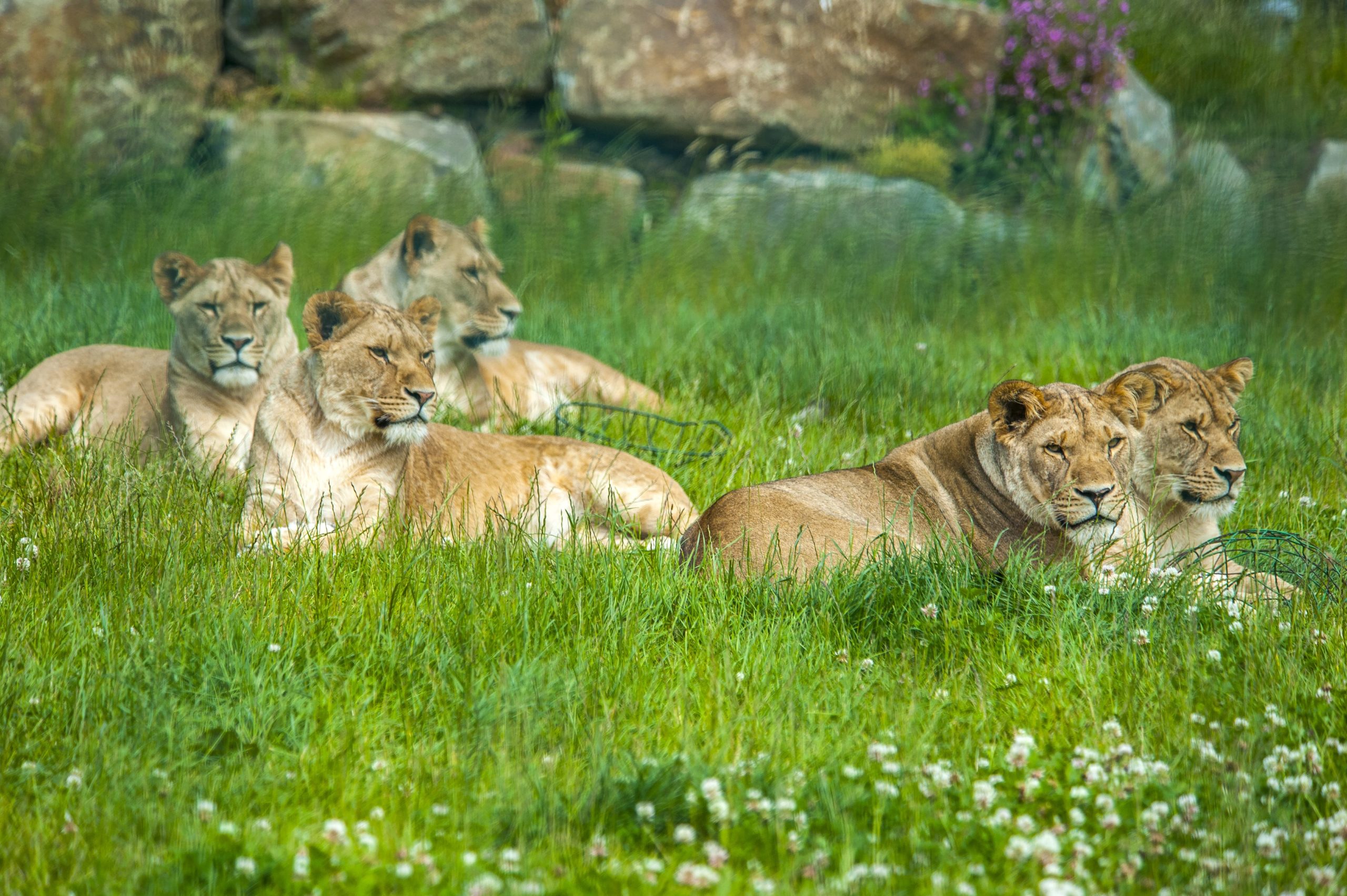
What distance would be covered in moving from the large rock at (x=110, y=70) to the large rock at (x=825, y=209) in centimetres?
446

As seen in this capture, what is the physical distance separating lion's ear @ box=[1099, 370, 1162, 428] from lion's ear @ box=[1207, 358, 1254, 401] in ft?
1.12

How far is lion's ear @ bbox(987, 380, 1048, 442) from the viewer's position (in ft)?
14.6

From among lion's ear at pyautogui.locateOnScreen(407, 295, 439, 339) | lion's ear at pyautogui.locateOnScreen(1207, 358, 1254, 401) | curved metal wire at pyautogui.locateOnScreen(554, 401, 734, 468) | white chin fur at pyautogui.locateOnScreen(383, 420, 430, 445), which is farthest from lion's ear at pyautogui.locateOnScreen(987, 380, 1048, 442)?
lion's ear at pyautogui.locateOnScreen(407, 295, 439, 339)

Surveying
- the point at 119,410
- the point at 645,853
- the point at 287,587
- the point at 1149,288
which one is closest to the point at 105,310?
the point at 119,410

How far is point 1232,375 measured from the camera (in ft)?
16.5

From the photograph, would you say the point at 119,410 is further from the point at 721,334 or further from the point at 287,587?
the point at 721,334

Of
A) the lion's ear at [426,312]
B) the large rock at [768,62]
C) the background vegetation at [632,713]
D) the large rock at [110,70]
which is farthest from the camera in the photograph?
the large rock at [768,62]

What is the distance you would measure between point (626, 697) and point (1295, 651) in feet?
6.37

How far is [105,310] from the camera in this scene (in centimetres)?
735

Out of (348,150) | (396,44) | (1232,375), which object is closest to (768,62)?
(396,44)

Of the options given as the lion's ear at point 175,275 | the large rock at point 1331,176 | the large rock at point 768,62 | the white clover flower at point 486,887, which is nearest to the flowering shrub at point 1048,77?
the large rock at point 768,62

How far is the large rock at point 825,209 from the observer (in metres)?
10.9

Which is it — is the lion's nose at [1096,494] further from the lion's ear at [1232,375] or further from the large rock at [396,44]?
the large rock at [396,44]

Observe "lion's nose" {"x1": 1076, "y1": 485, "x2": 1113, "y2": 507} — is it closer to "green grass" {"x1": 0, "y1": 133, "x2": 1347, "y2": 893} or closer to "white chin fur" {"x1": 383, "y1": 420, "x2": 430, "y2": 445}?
"green grass" {"x1": 0, "y1": 133, "x2": 1347, "y2": 893}
